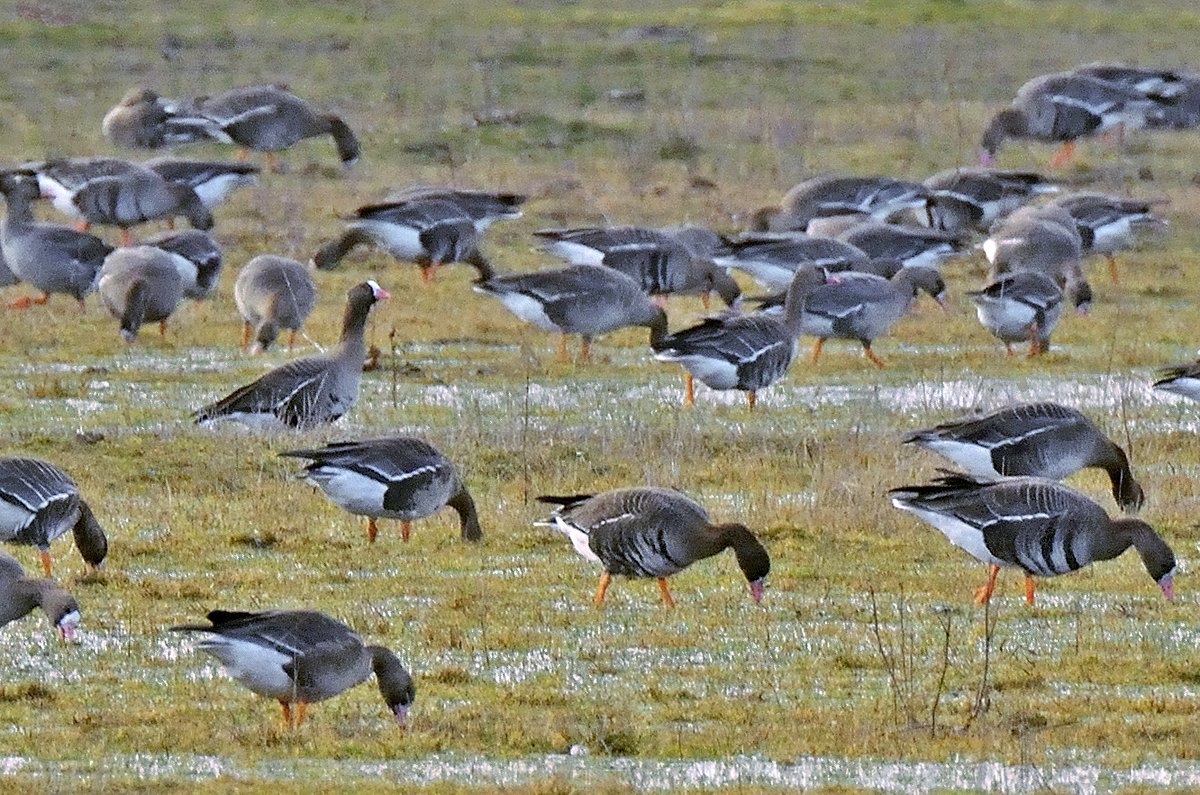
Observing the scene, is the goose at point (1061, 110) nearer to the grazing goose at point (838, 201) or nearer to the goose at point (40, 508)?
the grazing goose at point (838, 201)

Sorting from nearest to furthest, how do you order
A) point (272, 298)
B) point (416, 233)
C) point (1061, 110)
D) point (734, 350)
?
point (734, 350), point (272, 298), point (416, 233), point (1061, 110)

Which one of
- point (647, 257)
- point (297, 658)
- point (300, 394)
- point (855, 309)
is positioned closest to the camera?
point (297, 658)

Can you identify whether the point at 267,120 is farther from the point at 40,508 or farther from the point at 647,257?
the point at 40,508

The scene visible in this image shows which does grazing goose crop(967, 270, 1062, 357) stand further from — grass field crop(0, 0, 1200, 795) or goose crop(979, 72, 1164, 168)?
goose crop(979, 72, 1164, 168)

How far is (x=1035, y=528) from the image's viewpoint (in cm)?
1173

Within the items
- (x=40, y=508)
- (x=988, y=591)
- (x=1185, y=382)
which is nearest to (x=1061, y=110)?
(x=1185, y=382)

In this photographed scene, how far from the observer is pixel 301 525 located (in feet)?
46.3

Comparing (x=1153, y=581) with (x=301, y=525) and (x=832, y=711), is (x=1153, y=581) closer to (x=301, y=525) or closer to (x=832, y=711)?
(x=832, y=711)

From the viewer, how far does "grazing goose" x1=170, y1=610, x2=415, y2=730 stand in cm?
915

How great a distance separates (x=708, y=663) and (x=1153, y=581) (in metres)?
3.33

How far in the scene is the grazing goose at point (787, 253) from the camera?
22328 mm

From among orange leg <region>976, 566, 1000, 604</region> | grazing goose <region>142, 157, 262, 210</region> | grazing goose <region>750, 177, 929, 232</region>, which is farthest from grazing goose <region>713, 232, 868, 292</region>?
orange leg <region>976, 566, 1000, 604</region>

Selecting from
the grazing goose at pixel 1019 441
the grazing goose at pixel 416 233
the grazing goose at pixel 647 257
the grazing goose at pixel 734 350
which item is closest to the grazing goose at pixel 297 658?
the grazing goose at pixel 1019 441

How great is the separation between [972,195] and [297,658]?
19924 millimetres
